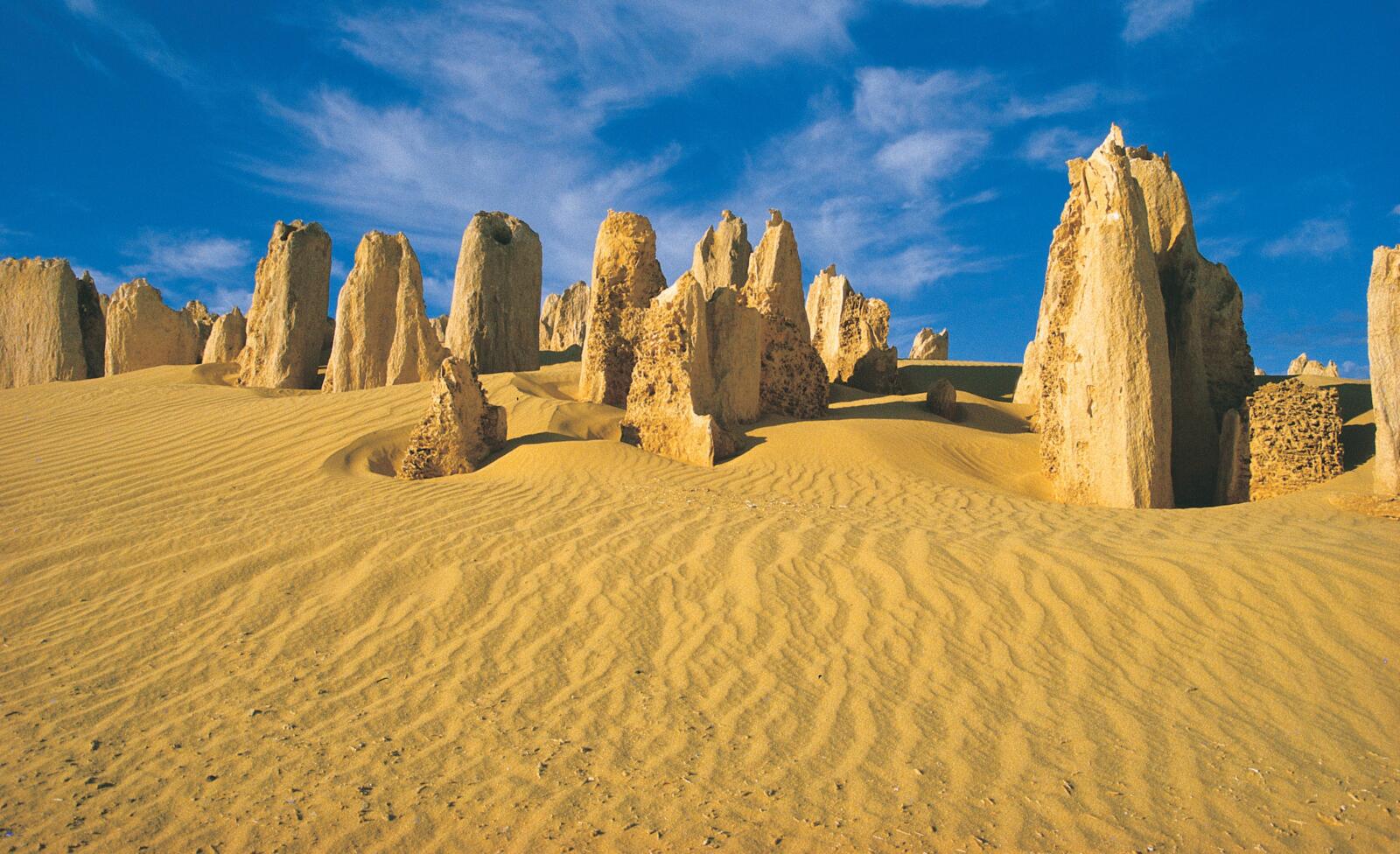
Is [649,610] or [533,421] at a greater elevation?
[533,421]

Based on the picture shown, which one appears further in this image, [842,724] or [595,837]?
[842,724]

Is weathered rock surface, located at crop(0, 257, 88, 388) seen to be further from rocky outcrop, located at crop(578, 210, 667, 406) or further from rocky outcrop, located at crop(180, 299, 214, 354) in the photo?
rocky outcrop, located at crop(578, 210, 667, 406)

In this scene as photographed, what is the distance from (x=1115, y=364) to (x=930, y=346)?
83.7ft

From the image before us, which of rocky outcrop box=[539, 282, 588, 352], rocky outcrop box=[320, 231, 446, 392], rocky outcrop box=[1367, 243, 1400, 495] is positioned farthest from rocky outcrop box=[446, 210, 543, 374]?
rocky outcrop box=[539, 282, 588, 352]

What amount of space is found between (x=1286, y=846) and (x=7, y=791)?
4.41 m

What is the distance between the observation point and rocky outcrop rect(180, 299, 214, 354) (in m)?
20.9

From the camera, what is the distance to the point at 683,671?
13.4 ft

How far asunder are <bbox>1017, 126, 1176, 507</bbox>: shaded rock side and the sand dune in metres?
0.76

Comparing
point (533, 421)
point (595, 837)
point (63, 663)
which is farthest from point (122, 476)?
point (595, 837)

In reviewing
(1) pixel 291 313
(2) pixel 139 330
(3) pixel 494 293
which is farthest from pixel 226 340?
(3) pixel 494 293

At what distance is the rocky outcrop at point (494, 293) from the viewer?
1390 cm

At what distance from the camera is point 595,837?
2.85m

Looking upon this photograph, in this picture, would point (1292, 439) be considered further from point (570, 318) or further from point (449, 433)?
point (570, 318)

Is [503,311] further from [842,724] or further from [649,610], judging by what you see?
[842,724]
